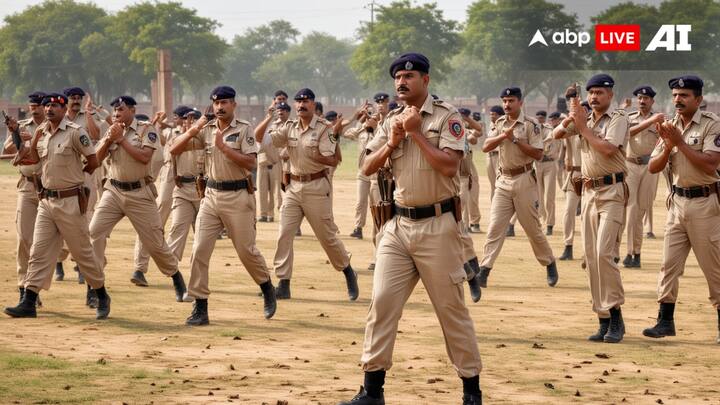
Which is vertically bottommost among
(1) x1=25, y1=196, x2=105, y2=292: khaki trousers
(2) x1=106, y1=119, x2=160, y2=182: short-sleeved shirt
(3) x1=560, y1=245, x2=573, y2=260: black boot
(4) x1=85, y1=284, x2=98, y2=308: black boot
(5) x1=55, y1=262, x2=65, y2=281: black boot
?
(3) x1=560, y1=245, x2=573, y2=260: black boot

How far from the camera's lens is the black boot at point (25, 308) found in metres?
12.1

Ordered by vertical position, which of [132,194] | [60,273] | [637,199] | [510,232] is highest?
[132,194]

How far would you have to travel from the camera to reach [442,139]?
7.92 metres

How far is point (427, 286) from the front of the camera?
812 centimetres

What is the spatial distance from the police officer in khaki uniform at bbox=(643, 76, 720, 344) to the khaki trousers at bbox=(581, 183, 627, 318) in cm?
46

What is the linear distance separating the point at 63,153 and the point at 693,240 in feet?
20.0

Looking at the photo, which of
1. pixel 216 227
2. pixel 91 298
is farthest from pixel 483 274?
pixel 91 298

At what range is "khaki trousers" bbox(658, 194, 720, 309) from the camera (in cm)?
1081

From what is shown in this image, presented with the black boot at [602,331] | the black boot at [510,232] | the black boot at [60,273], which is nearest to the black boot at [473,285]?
the black boot at [602,331]

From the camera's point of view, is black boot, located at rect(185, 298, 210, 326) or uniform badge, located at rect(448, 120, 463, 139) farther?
black boot, located at rect(185, 298, 210, 326)

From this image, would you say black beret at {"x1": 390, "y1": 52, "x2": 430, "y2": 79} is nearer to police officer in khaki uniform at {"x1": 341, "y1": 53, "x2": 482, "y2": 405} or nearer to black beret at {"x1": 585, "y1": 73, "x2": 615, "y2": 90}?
police officer in khaki uniform at {"x1": 341, "y1": 53, "x2": 482, "y2": 405}

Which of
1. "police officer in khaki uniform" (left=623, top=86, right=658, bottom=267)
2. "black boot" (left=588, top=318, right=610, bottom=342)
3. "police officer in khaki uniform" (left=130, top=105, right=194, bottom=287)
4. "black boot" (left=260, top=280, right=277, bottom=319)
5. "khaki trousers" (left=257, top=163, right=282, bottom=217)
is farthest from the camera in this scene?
"khaki trousers" (left=257, top=163, right=282, bottom=217)

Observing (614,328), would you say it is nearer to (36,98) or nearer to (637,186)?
(36,98)

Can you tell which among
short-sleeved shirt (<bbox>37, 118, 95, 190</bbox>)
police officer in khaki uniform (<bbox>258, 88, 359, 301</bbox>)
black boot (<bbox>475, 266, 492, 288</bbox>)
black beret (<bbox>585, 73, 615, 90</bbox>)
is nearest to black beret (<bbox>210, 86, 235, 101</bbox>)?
short-sleeved shirt (<bbox>37, 118, 95, 190</bbox>)
